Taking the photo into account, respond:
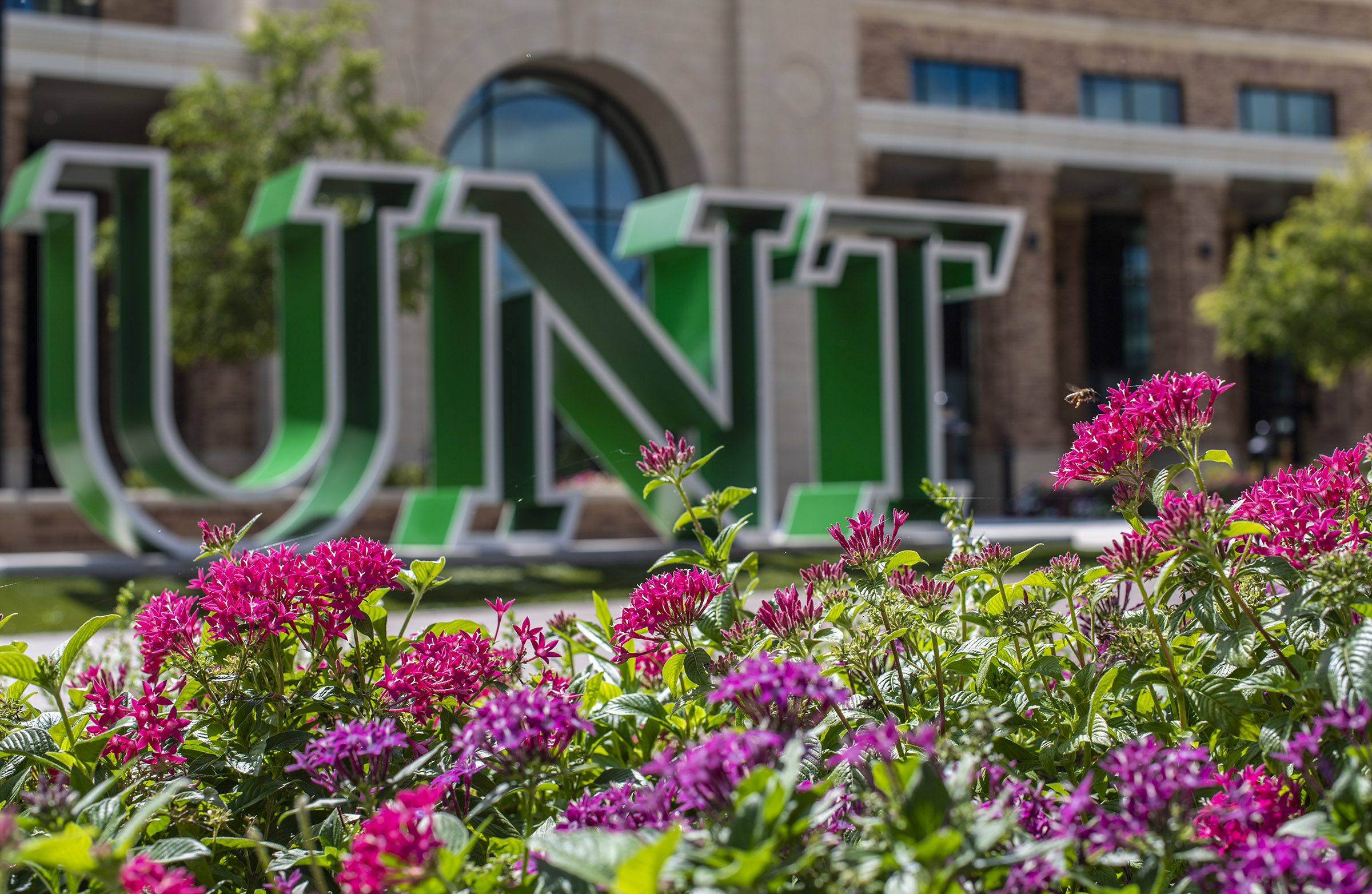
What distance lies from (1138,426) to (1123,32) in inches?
1196

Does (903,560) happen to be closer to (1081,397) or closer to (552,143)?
(1081,397)

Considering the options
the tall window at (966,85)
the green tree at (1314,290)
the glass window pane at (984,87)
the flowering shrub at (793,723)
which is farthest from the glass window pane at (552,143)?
the flowering shrub at (793,723)

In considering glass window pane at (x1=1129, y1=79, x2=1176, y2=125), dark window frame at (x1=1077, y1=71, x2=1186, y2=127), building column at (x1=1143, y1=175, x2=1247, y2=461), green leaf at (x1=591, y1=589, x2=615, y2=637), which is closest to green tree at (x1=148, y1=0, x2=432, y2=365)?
green leaf at (x1=591, y1=589, x2=615, y2=637)

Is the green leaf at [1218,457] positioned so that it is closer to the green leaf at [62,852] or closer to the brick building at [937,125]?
the green leaf at [62,852]

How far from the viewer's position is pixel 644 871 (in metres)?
1.10

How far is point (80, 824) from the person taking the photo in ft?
5.36

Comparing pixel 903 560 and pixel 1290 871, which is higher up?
pixel 903 560

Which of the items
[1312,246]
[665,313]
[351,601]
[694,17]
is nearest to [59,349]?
[665,313]

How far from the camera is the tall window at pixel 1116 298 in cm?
3316

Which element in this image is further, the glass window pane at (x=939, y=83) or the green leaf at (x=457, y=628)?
the glass window pane at (x=939, y=83)

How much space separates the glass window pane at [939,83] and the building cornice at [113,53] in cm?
1452

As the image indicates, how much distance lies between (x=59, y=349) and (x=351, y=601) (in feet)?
36.0

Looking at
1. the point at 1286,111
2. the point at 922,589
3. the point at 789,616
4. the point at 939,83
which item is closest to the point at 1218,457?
the point at 922,589

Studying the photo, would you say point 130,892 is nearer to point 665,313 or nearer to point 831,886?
point 831,886
